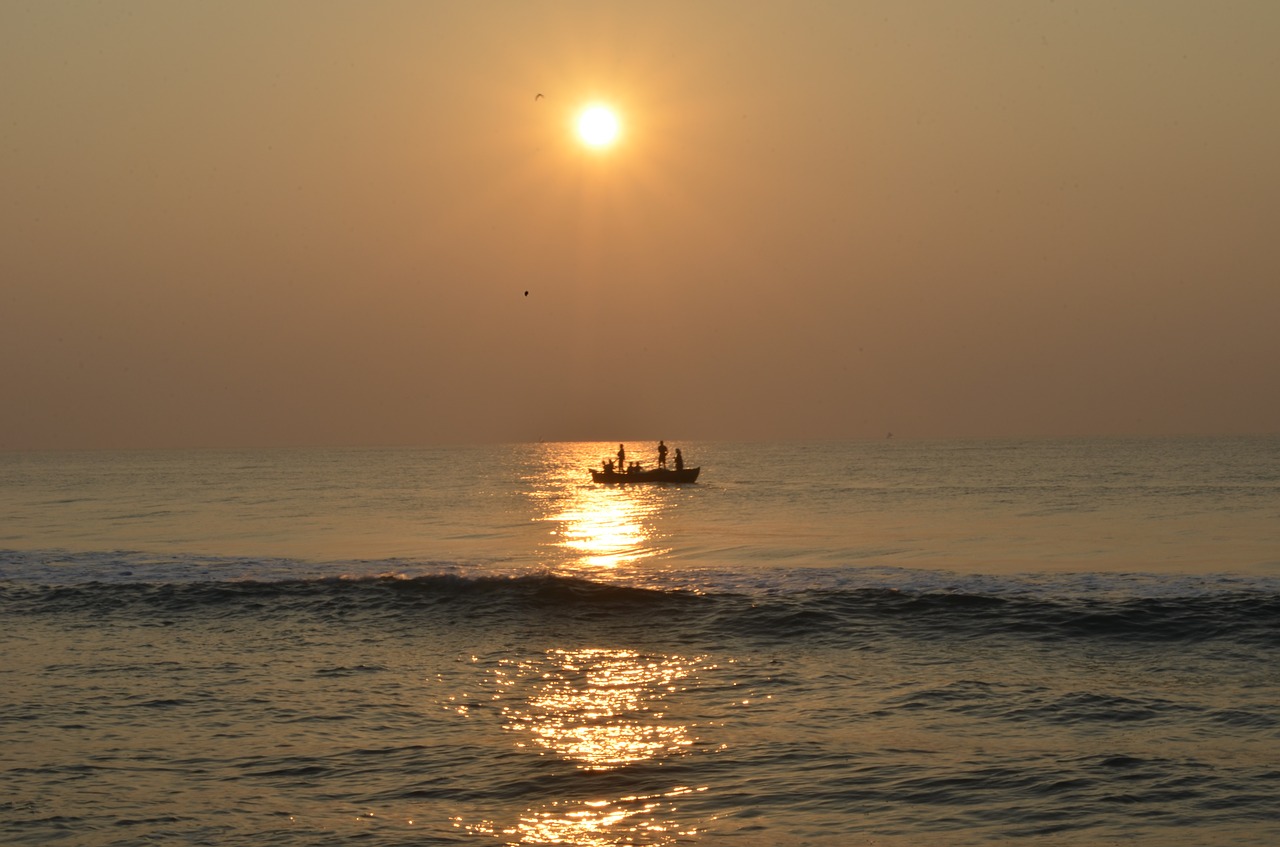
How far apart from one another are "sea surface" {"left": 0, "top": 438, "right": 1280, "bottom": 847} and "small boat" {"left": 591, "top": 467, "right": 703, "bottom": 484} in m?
49.8

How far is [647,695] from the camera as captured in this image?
16.2 m

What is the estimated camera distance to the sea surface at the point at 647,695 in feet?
35.7

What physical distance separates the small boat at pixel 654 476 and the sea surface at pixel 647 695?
4976 cm

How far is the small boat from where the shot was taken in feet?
294

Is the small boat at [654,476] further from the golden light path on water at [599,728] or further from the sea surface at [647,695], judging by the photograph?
the golden light path on water at [599,728]

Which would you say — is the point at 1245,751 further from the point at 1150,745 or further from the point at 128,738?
the point at 128,738

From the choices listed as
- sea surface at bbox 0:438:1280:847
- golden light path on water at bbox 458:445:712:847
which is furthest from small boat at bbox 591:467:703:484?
golden light path on water at bbox 458:445:712:847

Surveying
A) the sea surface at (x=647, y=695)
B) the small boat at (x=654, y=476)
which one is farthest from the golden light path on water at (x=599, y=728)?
the small boat at (x=654, y=476)

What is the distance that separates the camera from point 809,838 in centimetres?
1017

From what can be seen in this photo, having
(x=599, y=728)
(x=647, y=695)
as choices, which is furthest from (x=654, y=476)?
(x=599, y=728)

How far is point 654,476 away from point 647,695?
7421 cm

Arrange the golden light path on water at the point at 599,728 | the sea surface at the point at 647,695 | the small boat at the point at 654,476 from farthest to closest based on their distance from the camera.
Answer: the small boat at the point at 654,476, the sea surface at the point at 647,695, the golden light path on water at the point at 599,728

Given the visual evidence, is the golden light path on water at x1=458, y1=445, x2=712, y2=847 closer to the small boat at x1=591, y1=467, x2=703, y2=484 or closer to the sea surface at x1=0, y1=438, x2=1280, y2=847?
the sea surface at x1=0, y1=438, x2=1280, y2=847

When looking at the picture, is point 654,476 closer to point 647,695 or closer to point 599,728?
point 647,695
